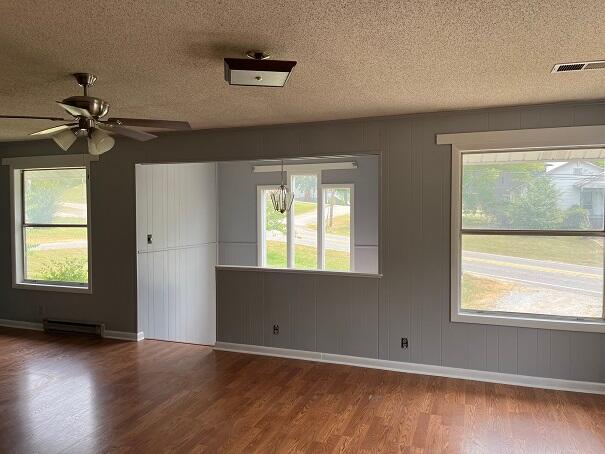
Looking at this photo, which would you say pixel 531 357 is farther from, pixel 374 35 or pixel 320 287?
pixel 374 35

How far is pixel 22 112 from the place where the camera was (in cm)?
397

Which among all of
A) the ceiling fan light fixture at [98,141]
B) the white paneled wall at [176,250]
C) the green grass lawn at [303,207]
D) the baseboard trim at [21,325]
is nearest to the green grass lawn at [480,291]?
the ceiling fan light fixture at [98,141]

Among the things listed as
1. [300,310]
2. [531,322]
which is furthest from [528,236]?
[300,310]

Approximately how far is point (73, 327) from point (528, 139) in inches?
208

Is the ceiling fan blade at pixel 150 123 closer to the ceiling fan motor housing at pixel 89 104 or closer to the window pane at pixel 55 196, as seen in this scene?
the ceiling fan motor housing at pixel 89 104

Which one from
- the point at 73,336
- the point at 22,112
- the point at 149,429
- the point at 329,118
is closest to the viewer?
the point at 149,429

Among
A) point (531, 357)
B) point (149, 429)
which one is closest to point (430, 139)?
point (531, 357)

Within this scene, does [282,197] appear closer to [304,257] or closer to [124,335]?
[304,257]

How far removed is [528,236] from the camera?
3.87m

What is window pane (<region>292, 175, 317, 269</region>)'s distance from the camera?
6.88 metres

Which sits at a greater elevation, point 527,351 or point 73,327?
point 527,351

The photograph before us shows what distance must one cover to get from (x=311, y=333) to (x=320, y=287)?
18.4 inches

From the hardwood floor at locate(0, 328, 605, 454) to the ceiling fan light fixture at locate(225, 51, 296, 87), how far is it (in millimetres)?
2169

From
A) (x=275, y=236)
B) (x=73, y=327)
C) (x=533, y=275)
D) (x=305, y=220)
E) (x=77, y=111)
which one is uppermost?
(x=77, y=111)
